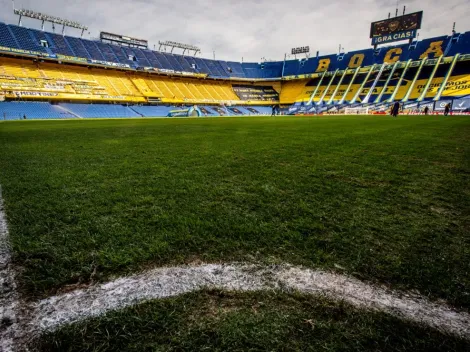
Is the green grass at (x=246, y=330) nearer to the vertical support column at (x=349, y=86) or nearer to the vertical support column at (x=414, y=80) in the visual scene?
the vertical support column at (x=414, y=80)

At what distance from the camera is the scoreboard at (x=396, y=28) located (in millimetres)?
43844

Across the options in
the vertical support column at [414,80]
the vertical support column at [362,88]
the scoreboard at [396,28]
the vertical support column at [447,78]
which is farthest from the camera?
the scoreboard at [396,28]

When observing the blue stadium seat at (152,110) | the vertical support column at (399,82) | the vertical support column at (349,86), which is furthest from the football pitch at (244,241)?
the vertical support column at (349,86)

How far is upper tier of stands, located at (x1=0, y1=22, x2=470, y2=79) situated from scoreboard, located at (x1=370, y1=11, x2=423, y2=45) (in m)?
1.49

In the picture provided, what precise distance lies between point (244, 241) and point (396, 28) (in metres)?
56.8

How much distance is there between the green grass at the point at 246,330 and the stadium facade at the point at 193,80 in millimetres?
38127

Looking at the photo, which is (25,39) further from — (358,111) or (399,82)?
(399,82)

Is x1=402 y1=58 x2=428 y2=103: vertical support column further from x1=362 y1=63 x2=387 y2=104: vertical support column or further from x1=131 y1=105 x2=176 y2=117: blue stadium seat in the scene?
x1=131 y1=105 x2=176 y2=117: blue stadium seat

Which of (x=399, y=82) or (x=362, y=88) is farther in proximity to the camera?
(x=362, y=88)

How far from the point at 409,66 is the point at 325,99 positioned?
12.8 meters

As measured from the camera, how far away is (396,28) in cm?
4538

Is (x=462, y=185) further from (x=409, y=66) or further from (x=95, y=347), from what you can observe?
(x=409, y=66)

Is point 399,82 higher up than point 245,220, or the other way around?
point 399,82

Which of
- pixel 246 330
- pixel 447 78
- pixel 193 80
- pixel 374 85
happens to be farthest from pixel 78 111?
pixel 447 78
